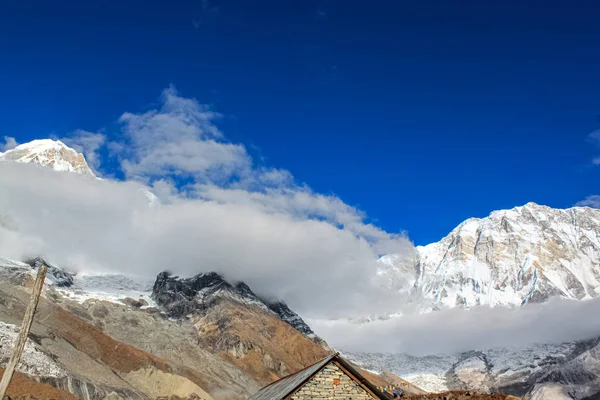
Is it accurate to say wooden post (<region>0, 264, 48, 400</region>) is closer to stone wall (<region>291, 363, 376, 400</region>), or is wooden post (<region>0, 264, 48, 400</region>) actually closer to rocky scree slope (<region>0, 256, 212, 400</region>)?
stone wall (<region>291, 363, 376, 400</region>)

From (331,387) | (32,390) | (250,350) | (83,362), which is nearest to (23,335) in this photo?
(331,387)

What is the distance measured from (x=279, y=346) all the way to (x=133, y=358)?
3142 inches

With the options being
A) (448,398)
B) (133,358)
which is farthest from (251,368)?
(448,398)

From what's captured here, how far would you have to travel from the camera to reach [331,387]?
23.1 m

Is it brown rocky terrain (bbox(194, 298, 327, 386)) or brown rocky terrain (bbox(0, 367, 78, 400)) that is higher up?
brown rocky terrain (bbox(194, 298, 327, 386))

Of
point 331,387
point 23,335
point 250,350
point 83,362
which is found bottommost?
point 83,362

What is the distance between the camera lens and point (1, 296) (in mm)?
124125

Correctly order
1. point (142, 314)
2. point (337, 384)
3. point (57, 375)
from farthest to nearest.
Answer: point (142, 314) < point (57, 375) < point (337, 384)

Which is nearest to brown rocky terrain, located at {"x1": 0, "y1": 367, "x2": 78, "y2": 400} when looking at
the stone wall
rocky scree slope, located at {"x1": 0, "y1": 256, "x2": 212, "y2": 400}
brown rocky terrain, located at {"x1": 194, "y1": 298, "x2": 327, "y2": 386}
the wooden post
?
rocky scree slope, located at {"x1": 0, "y1": 256, "x2": 212, "y2": 400}

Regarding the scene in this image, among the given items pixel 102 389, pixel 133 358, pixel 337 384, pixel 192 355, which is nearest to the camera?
pixel 337 384

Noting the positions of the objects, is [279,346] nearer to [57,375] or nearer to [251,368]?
[251,368]

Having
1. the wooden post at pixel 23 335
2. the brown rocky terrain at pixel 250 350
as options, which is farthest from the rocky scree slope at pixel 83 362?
the wooden post at pixel 23 335

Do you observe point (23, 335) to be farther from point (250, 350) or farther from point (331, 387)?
point (250, 350)

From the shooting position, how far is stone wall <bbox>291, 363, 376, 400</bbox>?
895 inches
